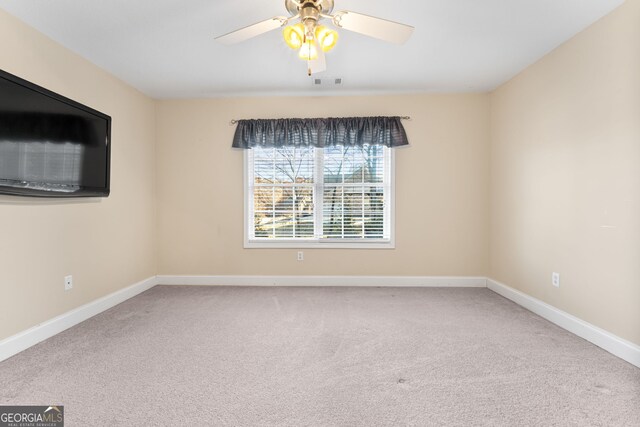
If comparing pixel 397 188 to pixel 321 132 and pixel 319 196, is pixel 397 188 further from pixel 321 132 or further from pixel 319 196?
pixel 321 132

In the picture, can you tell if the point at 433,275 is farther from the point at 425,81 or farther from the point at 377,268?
the point at 425,81

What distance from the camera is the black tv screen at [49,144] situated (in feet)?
6.53

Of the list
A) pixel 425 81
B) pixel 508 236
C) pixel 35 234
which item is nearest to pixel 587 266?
pixel 508 236

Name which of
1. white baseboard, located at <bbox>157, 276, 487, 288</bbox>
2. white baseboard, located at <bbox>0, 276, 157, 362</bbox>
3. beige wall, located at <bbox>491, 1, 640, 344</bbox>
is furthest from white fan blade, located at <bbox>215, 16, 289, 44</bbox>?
white baseboard, located at <bbox>157, 276, 487, 288</bbox>

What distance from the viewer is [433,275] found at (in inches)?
149

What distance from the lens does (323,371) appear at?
1.86 m

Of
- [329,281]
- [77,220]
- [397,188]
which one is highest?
[397,188]

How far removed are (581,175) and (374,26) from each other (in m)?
2.11

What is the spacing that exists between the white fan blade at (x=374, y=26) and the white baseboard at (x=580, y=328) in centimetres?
259

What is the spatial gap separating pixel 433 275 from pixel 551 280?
1.28m

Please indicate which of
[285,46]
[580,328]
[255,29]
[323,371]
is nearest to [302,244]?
[323,371]

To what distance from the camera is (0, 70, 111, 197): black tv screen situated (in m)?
1.99

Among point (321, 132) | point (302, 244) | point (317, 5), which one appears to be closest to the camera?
point (317, 5)

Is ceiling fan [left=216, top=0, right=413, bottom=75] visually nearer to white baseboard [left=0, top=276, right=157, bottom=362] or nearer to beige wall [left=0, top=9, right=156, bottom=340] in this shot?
beige wall [left=0, top=9, right=156, bottom=340]
